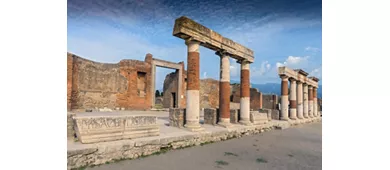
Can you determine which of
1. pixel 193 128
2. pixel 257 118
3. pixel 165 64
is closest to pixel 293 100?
pixel 257 118

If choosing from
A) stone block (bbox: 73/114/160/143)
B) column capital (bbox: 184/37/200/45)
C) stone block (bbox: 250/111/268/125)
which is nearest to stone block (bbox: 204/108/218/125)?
stone block (bbox: 250/111/268/125)

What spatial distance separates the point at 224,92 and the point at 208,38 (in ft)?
8.39

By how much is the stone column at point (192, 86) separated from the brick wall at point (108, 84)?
10.8m

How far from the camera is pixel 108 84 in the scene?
692 inches

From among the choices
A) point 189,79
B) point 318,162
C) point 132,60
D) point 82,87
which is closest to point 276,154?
point 318,162

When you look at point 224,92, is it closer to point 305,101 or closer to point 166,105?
point 305,101

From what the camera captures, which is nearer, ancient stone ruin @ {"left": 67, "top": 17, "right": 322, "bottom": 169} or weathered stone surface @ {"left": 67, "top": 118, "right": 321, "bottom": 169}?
weathered stone surface @ {"left": 67, "top": 118, "right": 321, "bottom": 169}

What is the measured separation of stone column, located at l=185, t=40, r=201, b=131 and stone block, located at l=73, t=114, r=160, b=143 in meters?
1.95

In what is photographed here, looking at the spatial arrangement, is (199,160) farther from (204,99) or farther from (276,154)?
(204,99)

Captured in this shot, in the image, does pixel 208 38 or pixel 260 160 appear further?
pixel 208 38

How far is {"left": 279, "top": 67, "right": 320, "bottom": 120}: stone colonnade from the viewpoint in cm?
1509

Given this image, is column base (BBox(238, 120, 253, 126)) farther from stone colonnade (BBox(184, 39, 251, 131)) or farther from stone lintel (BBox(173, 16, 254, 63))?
stone lintel (BBox(173, 16, 254, 63))

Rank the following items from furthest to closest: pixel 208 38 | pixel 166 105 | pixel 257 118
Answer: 1. pixel 166 105
2. pixel 257 118
3. pixel 208 38

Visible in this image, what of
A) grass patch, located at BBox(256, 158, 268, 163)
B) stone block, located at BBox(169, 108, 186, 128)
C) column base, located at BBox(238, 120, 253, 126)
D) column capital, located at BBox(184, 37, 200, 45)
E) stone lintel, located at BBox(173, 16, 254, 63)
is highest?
stone lintel, located at BBox(173, 16, 254, 63)
